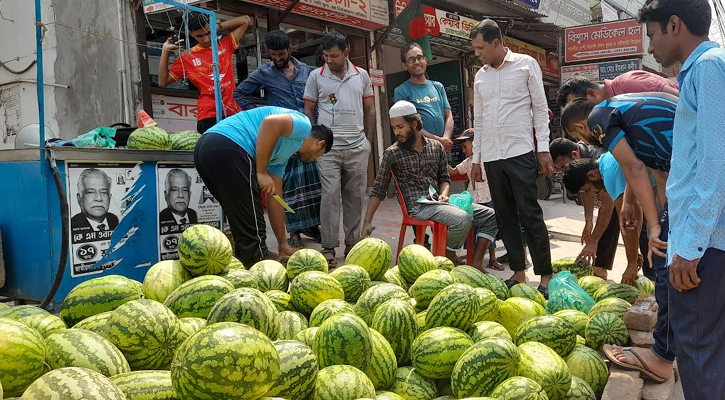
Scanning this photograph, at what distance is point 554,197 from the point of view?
14227mm

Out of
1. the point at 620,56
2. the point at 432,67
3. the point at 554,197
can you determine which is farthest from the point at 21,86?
the point at 620,56

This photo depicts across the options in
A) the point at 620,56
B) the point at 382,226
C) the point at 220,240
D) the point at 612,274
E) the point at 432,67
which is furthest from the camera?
the point at 620,56

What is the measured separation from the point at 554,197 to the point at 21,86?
39.8ft

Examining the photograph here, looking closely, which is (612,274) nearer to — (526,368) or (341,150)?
(341,150)

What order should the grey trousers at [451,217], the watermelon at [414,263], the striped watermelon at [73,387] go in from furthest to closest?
the grey trousers at [451,217], the watermelon at [414,263], the striped watermelon at [73,387]

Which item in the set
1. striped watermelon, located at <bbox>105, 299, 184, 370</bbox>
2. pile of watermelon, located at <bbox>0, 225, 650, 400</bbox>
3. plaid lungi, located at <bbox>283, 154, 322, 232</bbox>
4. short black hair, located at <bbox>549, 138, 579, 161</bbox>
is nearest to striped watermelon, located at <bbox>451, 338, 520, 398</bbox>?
pile of watermelon, located at <bbox>0, 225, 650, 400</bbox>

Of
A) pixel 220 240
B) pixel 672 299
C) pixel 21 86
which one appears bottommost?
pixel 672 299

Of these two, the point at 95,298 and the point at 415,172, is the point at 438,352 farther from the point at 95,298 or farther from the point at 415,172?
the point at 415,172

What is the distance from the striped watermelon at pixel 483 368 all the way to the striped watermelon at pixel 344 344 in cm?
36

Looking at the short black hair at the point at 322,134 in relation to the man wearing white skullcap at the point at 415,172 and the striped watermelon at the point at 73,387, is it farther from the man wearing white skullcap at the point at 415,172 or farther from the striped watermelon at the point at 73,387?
the striped watermelon at the point at 73,387

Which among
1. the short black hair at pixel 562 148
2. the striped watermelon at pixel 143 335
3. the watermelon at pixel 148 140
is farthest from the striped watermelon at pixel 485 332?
the short black hair at pixel 562 148

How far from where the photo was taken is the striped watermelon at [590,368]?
2354 mm

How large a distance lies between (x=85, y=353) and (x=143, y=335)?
7.9 inches

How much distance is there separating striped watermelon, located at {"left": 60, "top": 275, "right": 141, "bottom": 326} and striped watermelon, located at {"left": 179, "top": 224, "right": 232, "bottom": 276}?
1.34 feet
